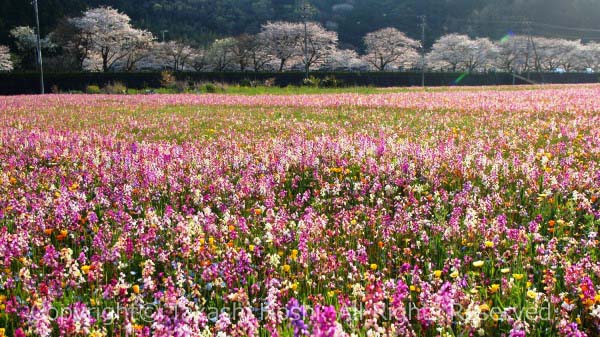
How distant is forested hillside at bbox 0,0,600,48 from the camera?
13550cm

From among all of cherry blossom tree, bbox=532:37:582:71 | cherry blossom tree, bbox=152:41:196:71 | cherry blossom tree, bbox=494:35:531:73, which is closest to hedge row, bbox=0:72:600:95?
cherry blossom tree, bbox=152:41:196:71

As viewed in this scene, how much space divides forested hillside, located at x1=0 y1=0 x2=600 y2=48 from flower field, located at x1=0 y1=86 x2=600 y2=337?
118598mm

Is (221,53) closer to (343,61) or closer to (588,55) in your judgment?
(343,61)

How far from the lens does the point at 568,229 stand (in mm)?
4262

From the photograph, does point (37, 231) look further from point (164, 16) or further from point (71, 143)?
point (164, 16)

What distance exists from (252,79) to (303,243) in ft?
Result: 236

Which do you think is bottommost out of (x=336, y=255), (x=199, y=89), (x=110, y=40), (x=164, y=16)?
(x=336, y=255)

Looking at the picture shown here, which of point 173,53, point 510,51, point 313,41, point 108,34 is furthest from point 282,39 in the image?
point 510,51

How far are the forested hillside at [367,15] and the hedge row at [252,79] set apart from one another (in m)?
47.6

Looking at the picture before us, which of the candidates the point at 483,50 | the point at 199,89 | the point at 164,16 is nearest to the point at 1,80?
the point at 199,89

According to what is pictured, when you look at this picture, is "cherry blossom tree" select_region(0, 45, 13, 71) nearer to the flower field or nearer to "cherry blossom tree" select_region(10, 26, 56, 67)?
"cherry blossom tree" select_region(10, 26, 56, 67)

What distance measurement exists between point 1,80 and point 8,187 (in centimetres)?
6514

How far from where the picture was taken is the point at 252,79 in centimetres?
7362

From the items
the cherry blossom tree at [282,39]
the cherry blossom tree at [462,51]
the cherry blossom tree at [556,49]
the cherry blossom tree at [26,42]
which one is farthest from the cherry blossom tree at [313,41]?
the cherry blossom tree at [556,49]
